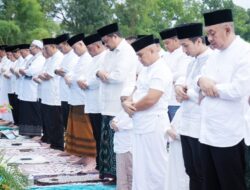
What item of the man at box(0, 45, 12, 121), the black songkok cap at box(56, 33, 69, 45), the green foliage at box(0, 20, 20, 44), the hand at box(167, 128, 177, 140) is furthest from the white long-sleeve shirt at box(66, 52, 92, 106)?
the green foliage at box(0, 20, 20, 44)

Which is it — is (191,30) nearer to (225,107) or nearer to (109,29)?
(225,107)

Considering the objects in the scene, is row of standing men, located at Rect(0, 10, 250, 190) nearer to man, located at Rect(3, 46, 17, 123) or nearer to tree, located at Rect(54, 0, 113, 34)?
man, located at Rect(3, 46, 17, 123)

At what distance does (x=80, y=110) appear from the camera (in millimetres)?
7137

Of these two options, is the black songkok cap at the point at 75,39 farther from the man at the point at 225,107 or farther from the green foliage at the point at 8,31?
the green foliage at the point at 8,31

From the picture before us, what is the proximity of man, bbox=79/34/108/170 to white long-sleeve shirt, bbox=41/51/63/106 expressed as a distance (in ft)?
5.26

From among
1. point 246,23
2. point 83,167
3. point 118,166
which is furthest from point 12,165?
point 246,23

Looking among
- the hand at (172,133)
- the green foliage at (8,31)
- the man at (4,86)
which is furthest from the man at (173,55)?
the green foliage at (8,31)

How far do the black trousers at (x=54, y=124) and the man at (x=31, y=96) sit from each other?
0.92m

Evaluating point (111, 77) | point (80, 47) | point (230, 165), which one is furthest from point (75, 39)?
point (230, 165)

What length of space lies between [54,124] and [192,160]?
4488 mm

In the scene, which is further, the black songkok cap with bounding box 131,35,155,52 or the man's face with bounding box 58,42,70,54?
the man's face with bounding box 58,42,70,54

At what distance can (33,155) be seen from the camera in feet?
26.0

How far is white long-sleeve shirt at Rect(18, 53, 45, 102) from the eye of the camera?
905 cm

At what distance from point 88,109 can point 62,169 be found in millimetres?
936
